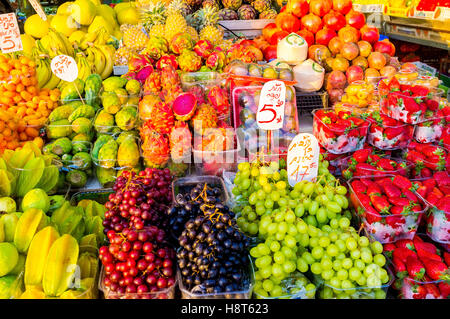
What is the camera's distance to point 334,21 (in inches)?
132

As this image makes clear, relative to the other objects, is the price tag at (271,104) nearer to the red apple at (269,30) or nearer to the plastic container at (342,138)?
the plastic container at (342,138)

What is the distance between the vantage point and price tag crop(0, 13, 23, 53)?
2.80 meters

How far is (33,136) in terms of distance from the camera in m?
2.51

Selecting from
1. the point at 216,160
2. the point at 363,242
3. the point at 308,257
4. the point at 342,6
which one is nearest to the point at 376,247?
the point at 363,242

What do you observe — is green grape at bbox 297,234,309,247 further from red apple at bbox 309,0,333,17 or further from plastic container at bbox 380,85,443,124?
red apple at bbox 309,0,333,17

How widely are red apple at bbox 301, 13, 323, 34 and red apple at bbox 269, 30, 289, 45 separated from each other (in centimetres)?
21

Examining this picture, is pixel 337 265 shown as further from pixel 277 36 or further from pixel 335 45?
pixel 277 36

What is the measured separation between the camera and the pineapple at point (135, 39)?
3.39 m

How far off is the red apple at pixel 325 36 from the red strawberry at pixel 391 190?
6.51 ft

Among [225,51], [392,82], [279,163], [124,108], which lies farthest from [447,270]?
[225,51]

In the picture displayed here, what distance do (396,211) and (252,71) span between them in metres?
1.55

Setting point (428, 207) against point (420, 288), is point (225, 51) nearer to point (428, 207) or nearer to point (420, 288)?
point (428, 207)

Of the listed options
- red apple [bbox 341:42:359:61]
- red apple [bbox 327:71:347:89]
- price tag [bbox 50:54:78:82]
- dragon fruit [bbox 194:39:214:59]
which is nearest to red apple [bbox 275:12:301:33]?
red apple [bbox 341:42:359:61]

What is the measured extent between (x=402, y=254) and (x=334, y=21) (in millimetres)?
2456
